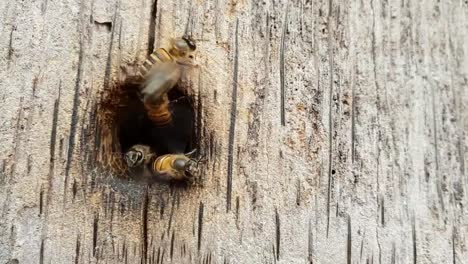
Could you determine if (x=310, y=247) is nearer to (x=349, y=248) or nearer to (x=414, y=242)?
(x=349, y=248)

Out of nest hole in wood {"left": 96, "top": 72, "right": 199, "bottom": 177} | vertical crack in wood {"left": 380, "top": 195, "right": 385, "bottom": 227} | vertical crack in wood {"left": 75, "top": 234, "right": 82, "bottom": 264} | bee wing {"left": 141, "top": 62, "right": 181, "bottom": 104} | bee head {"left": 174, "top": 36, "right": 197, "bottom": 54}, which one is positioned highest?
bee head {"left": 174, "top": 36, "right": 197, "bottom": 54}

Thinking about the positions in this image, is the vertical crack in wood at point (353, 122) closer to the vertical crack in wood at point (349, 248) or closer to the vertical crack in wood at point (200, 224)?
the vertical crack in wood at point (349, 248)

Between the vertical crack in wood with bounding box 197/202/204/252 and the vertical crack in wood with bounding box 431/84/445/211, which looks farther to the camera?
the vertical crack in wood with bounding box 431/84/445/211

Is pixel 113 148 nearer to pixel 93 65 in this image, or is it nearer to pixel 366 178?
pixel 93 65

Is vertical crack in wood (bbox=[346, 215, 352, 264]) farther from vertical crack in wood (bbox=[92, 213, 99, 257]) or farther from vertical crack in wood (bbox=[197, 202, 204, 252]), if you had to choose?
vertical crack in wood (bbox=[92, 213, 99, 257])

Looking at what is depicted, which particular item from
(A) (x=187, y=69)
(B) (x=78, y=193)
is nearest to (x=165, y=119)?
(A) (x=187, y=69)

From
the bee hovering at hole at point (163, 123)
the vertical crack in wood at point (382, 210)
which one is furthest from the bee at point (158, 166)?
the vertical crack in wood at point (382, 210)

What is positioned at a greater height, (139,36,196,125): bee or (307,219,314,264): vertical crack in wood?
(139,36,196,125): bee

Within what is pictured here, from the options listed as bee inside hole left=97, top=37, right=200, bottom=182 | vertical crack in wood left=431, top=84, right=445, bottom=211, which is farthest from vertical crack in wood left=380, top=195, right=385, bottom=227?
bee inside hole left=97, top=37, right=200, bottom=182
